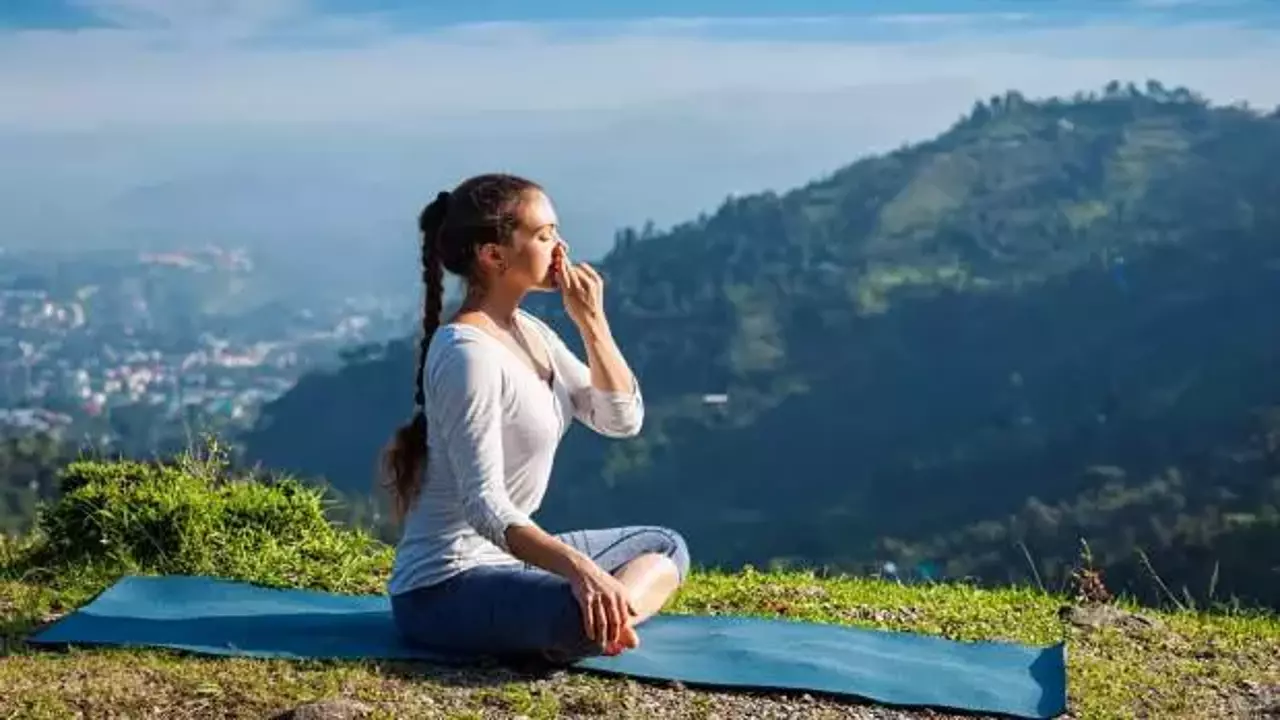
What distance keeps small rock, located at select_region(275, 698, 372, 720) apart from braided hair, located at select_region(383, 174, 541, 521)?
697mm

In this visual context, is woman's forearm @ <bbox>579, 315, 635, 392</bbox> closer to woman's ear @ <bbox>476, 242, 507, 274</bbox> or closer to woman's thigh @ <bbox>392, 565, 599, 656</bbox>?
woman's ear @ <bbox>476, 242, 507, 274</bbox>

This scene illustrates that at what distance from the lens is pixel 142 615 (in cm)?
515

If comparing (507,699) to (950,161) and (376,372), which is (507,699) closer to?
(376,372)

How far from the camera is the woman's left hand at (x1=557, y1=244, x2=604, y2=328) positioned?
4613mm

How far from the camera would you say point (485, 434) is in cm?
432

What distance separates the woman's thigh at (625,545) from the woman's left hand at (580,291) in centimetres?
58

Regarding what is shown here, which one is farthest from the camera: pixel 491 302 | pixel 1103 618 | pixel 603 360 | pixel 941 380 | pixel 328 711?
pixel 941 380

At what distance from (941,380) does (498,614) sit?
71.7 m

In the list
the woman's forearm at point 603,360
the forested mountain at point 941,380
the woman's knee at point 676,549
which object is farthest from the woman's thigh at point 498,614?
the forested mountain at point 941,380

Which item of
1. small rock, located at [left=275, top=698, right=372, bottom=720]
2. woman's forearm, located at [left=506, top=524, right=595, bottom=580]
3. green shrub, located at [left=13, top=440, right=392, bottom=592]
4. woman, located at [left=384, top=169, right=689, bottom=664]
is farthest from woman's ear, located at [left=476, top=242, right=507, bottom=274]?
green shrub, located at [left=13, top=440, right=392, bottom=592]

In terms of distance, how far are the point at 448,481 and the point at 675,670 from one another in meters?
0.75

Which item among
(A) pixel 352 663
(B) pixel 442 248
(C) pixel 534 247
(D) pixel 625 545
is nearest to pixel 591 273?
(C) pixel 534 247

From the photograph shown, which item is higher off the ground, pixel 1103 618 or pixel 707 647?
pixel 707 647

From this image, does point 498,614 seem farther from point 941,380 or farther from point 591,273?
point 941,380
